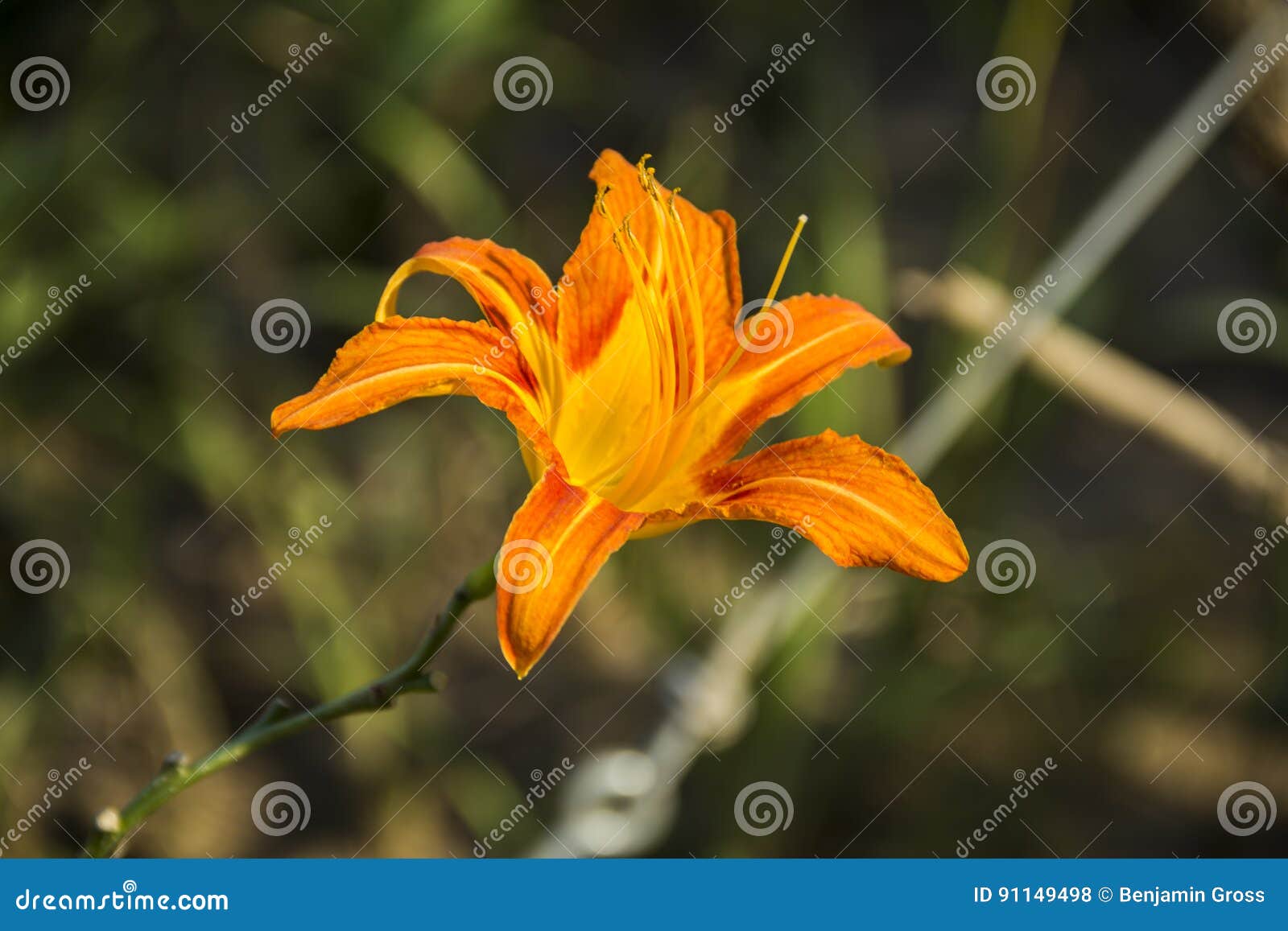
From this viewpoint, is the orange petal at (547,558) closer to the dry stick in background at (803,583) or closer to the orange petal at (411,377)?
the orange petal at (411,377)

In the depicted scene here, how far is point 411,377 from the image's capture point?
519mm

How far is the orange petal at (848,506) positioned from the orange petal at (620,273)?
10 centimetres

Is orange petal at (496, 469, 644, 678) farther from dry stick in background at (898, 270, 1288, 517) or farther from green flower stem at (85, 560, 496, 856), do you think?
dry stick in background at (898, 270, 1288, 517)

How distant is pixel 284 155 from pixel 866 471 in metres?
1.19

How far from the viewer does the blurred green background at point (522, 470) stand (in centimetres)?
139

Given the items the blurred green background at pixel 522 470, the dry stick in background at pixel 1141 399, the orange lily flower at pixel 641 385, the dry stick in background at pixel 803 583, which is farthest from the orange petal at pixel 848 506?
the blurred green background at pixel 522 470

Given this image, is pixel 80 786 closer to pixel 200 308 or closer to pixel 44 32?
pixel 200 308

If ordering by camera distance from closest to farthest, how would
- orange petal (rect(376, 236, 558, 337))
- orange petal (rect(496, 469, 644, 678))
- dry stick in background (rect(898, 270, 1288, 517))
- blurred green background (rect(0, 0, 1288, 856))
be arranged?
orange petal (rect(496, 469, 644, 678)), orange petal (rect(376, 236, 558, 337)), dry stick in background (rect(898, 270, 1288, 517)), blurred green background (rect(0, 0, 1288, 856))

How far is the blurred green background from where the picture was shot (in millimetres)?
1386

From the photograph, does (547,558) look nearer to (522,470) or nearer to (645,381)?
(645,381)

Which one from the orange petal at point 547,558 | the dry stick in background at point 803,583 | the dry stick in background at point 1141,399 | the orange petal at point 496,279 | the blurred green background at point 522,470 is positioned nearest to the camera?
the orange petal at point 547,558

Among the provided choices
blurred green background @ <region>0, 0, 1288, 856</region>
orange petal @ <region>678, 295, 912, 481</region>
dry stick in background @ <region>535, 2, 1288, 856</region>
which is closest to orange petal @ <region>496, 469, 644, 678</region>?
orange petal @ <region>678, 295, 912, 481</region>

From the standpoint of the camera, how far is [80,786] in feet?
5.34

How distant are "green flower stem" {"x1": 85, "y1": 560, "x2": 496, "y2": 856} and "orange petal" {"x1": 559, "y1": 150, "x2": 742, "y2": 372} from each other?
0.14 meters
